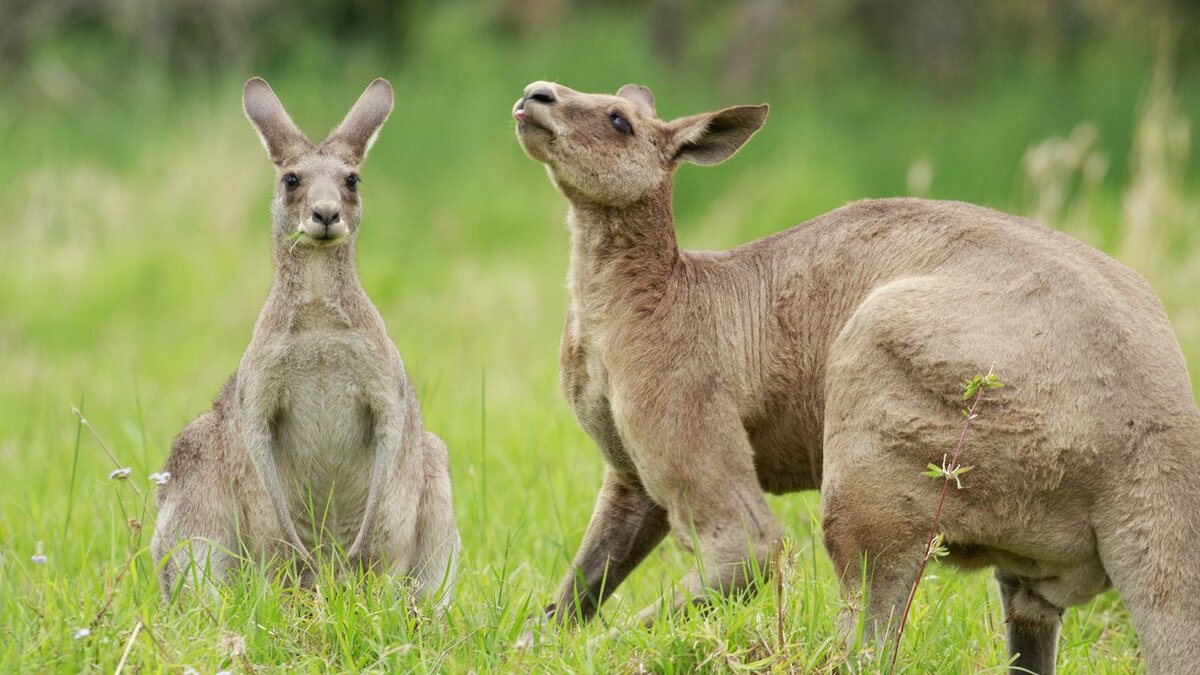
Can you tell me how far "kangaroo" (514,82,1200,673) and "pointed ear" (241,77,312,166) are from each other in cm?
72

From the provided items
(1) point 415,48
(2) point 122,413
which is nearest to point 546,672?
(2) point 122,413

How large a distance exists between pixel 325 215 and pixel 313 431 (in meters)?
0.66

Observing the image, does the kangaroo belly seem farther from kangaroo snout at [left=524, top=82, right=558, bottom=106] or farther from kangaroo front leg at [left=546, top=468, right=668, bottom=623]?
kangaroo snout at [left=524, top=82, right=558, bottom=106]

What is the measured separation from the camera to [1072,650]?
5.08m

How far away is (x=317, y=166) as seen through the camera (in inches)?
195

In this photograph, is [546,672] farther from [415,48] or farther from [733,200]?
[415,48]

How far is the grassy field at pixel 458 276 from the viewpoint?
4332mm

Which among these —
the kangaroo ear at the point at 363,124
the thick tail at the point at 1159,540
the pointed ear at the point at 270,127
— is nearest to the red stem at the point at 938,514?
the thick tail at the point at 1159,540

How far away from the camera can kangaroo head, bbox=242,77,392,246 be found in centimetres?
479

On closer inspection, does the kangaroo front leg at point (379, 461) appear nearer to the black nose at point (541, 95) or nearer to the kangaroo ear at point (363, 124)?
the kangaroo ear at point (363, 124)

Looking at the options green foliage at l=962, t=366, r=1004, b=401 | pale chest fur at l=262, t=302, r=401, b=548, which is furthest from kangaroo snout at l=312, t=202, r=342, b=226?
green foliage at l=962, t=366, r=1004, b=401

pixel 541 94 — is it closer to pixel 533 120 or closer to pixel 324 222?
pixel 533 120

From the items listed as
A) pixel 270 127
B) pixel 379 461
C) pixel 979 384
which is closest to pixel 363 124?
pixel 270 127

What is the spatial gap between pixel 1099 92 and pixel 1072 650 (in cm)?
1110
